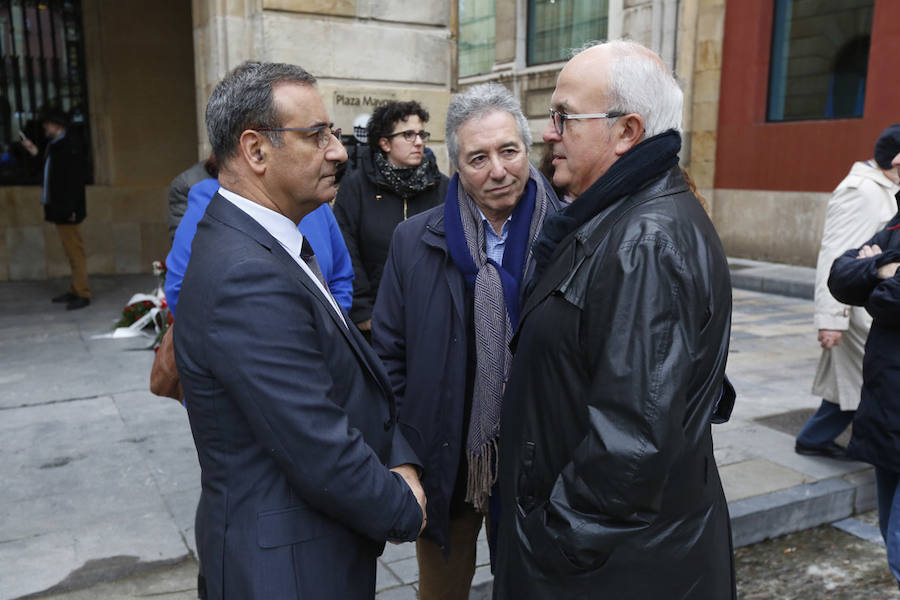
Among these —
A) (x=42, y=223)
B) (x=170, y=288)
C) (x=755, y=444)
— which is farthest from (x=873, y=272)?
(x=42, y=223)

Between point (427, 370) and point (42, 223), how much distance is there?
29.3 ft

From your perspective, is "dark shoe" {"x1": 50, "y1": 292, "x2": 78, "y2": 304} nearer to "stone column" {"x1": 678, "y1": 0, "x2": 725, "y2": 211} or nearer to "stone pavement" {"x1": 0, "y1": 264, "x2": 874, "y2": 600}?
"stone pavement" {"x1": 0, "y1": 264, "x2": 874, "y2": 600}

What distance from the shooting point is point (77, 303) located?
327 inches

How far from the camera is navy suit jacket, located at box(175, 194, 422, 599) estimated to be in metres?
1.53

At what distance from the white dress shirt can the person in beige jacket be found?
337 cm

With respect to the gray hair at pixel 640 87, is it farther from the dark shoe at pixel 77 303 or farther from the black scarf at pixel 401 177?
the dark shoe at pixel 77 303

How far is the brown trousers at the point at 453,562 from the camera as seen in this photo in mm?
2656

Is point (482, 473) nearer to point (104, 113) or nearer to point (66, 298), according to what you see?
point (66, 298)

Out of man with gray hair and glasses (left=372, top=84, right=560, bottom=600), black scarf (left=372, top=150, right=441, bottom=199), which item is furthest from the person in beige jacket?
man with gray hair and glasses (left=372, top=84, right=560, bottom=600)

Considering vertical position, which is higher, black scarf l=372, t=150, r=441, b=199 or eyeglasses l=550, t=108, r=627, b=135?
eyeglasses l=550, t=108, r=627, b=135

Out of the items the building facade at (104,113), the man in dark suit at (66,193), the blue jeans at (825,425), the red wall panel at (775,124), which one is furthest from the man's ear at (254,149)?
the red wall panel at (775,124)

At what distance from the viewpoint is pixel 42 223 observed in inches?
381

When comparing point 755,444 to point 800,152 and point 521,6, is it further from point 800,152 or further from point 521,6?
point 521,6

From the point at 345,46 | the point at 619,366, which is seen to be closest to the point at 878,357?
the point at 619,366
